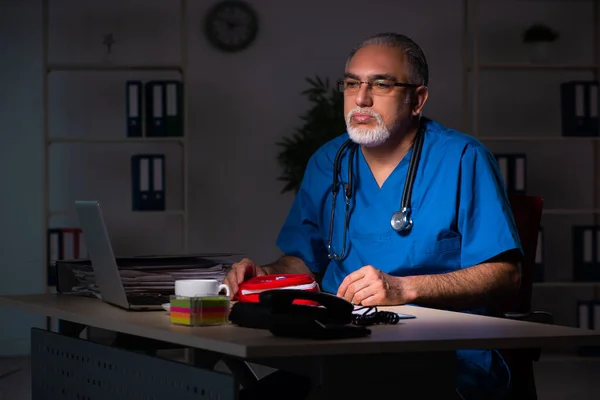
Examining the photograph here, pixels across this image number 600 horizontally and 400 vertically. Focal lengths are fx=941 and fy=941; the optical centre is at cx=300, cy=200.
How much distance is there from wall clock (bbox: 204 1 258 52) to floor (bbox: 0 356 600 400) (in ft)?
6.94

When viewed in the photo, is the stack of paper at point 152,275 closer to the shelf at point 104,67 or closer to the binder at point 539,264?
the shelf at point 104,67

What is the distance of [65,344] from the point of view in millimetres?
2012

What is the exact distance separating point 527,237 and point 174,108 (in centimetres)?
290

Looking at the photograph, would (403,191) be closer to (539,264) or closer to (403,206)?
(403,206)

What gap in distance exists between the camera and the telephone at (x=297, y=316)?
141 cm

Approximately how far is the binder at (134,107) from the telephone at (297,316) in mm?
3551

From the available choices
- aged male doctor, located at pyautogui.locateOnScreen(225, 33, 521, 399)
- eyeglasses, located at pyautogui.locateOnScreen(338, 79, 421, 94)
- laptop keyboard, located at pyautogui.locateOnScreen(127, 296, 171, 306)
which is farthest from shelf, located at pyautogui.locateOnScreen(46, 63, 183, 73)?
laptop keyboard, located at pyautogui.locateOnScreen(127, 296, 171, 306)

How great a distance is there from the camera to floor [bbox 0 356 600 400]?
421 centimetres

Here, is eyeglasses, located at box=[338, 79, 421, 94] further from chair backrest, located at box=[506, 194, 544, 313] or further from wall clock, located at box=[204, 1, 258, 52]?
wall clock, located at box=[204, 1, 258, 52]

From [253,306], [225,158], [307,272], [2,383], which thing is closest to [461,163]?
[307,272]

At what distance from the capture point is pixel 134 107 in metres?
5.02

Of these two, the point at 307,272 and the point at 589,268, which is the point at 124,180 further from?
the point at 307,272

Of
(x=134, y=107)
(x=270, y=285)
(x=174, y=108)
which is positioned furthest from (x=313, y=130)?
(x=270, y=285)

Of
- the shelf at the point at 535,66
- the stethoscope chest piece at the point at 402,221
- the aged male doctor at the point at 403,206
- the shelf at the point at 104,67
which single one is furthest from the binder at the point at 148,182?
the stethoscope chest piece at the point at 402,221
